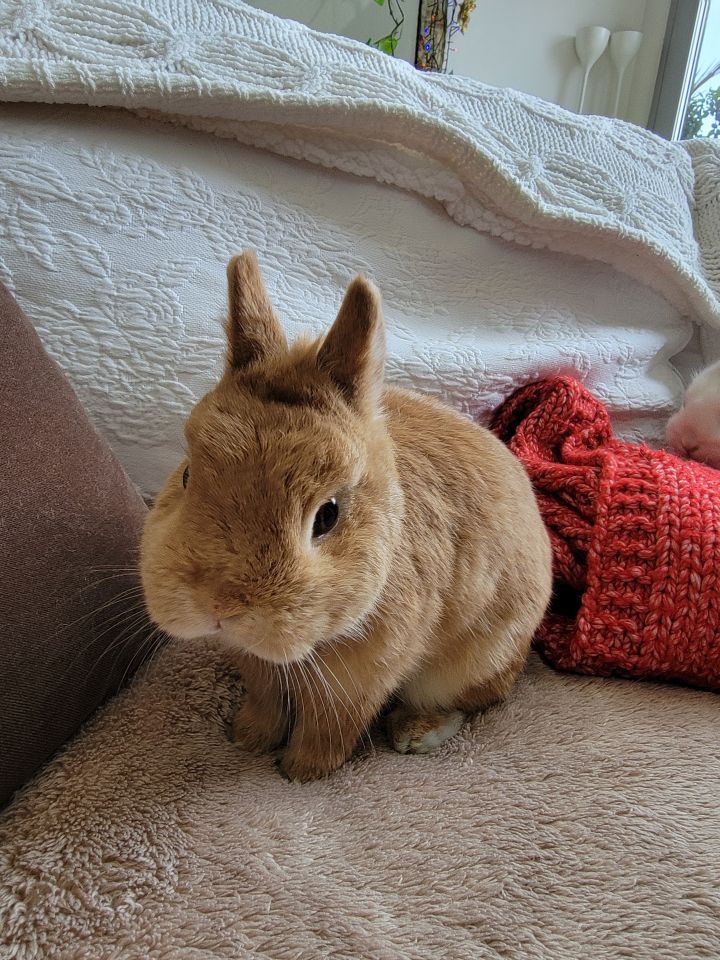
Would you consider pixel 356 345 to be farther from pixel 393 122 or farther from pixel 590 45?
pixel 590 45

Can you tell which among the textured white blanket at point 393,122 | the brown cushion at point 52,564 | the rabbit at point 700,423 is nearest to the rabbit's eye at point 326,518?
the brown cushion at point 52,564

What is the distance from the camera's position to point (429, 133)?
4.06 ft

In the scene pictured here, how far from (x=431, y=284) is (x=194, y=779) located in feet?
3.25

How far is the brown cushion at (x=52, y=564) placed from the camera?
72 cm

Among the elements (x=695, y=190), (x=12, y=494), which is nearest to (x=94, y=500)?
(x=12, y=494)

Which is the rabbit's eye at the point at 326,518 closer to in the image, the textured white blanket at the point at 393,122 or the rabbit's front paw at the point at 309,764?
the rabbit's front paw at the point at 309,764

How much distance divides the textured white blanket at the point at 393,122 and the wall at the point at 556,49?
1.57m

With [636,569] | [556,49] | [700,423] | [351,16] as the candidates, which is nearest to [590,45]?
[556,49]

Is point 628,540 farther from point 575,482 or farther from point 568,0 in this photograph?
point 568,0

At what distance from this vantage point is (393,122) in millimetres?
1203

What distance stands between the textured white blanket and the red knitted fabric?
0.54 metres

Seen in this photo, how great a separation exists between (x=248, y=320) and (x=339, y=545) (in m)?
0.26

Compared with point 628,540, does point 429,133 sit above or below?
above

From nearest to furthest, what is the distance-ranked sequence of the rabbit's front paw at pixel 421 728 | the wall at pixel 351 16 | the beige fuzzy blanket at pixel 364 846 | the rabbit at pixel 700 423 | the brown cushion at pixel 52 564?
1. the beige fuzzy blanket at pixel 364 846
2. the brown cushion at pixel 52 564
3. the rabbit's front paw at pixel 421 728
4. the rabbit at pixel 700 423
5. the wall at pixel 351 16
